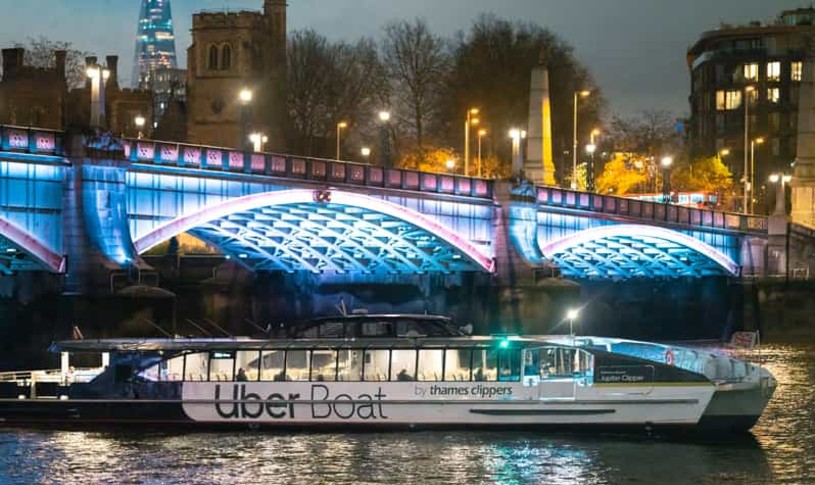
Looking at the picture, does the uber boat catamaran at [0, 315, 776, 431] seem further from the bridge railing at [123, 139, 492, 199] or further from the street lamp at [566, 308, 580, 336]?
the bridge railing at [123, 139, 492, 199]

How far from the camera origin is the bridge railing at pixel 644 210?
80.9m

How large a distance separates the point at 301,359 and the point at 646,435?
9208mm

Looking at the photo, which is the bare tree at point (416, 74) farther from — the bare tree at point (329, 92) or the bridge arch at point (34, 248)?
the bridge arch at point (34, 248)

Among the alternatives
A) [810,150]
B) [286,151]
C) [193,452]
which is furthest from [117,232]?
[286,151]

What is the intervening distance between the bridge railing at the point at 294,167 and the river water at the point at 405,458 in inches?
697

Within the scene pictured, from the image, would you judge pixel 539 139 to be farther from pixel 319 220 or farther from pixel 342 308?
pixel 342 308

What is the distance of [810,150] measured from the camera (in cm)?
10688

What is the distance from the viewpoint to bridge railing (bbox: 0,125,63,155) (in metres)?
55.6

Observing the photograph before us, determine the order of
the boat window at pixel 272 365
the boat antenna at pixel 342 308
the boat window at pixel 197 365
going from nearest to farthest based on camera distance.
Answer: the boat window at pixel 272 365 < the boat window at pixel 197 365 < the boat antenna at pixel 342 308

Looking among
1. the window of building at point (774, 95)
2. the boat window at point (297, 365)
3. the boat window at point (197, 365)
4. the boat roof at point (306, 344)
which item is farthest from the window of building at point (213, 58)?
the boat window at point (297, 365)

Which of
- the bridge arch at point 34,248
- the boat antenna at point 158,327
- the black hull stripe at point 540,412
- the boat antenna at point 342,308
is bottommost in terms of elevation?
the black hull stripe at point 540,412

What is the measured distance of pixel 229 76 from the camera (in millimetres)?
135750

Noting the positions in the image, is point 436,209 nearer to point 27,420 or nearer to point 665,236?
point 665,236

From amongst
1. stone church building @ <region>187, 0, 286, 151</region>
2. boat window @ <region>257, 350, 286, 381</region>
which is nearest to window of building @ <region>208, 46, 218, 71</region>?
stone church building @ <region>187, 0, 286, 151</region>
